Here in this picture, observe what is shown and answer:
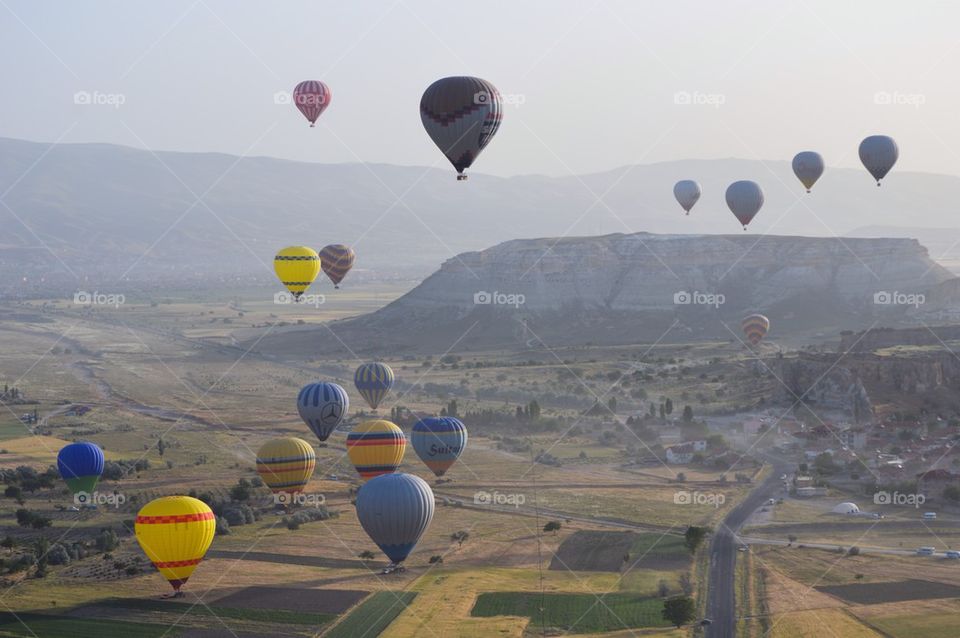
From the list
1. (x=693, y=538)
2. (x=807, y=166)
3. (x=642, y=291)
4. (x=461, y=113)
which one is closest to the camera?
(x=693, y=538)

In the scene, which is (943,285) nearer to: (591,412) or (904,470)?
(591,412)

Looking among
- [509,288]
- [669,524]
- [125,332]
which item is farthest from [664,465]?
[125,332]

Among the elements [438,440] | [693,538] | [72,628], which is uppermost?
[438,440]

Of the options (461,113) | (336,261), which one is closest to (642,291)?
(336,261)

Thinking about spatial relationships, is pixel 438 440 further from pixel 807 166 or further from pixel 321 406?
pixel 807 166

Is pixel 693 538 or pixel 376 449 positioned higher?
pixel 376 449
